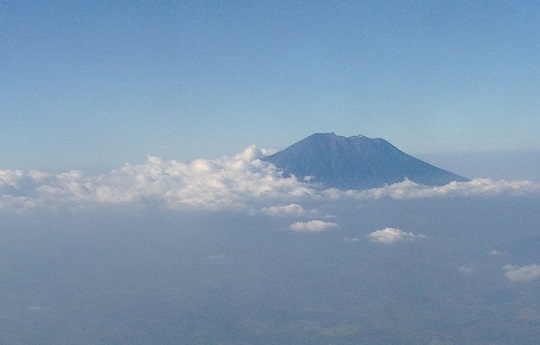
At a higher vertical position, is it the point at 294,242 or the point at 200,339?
the point at 294,242

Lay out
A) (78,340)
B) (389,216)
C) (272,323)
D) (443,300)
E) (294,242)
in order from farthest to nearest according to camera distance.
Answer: (389,216) < (294,242) < (443,300) < (272,323) < (78,340)

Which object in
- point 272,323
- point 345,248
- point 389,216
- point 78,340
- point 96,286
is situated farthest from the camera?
point 389,216

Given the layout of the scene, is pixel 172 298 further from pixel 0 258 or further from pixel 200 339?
pixel 0 258

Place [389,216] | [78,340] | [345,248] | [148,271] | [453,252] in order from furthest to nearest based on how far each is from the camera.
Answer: [389,216] < [345,248] < [453,252] < [148,271] < [78,340]

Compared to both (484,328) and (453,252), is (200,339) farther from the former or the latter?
(453,252)

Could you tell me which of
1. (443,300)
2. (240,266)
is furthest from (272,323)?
(240,266)

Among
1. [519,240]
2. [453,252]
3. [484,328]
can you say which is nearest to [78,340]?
[484,328]

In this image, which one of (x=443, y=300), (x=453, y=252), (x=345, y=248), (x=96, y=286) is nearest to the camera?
(x=443, y=300)

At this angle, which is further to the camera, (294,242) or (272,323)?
(294,242)

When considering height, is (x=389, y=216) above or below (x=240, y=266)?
above
